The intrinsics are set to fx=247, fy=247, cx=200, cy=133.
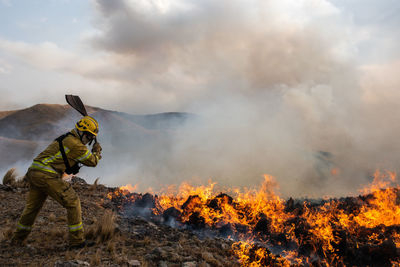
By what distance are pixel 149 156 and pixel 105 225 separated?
136 feet

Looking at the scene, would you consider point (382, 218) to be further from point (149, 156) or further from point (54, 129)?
point (54, 129)

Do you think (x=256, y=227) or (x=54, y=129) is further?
(x=54, y=129)

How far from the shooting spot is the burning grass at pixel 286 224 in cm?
718

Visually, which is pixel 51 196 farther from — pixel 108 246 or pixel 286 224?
pixel 286 224

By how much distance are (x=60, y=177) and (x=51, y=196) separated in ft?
1.35

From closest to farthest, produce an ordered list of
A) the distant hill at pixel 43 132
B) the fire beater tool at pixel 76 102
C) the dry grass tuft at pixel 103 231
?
the dry grass tuft at pixel 103 231 → the fire beater tool at pixel 76 102 → the distant hill at pixel 43 132

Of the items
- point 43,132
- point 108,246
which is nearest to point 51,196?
point 108,246

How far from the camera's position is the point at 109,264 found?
4453 mm

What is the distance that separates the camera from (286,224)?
8984 millimetres

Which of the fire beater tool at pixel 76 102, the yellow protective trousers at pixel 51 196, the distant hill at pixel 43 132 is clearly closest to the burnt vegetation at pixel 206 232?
the yellow protective trousers at pixel 51 196

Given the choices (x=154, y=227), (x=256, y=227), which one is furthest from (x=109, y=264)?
(x=256, y=227)

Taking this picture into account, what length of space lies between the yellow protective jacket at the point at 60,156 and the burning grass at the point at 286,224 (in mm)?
4259

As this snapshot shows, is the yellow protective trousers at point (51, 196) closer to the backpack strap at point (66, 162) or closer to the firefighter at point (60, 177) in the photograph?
the firefighter at point (60, 177)

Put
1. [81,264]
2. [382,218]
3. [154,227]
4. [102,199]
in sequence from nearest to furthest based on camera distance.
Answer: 1. [81,264]
2. [154,227]
3. [382,218]
4. [102,199]
